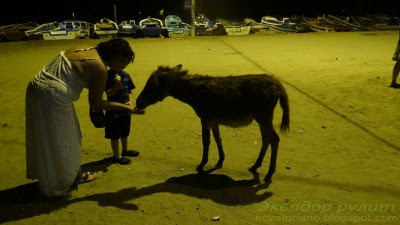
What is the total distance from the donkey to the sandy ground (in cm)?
55

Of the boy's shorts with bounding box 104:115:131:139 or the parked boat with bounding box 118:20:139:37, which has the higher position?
the parked boat with bounding box 118:20:139:37

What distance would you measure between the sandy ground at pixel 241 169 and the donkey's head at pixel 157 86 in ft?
3.14

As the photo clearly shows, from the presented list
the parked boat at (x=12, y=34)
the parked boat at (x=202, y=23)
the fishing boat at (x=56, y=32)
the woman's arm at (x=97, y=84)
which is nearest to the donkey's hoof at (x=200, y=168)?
the woman's arm at (x=97, y=84)

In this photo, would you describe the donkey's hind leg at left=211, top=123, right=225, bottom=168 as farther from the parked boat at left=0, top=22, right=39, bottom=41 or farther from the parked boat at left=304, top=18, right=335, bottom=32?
the parked boat at left=304, top=18, right=335, bottom=32

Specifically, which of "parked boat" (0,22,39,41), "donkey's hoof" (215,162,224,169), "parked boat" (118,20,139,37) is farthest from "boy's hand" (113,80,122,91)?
"parked boat" (0,22,39,41)

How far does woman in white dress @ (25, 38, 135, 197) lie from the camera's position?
3369 millimetres

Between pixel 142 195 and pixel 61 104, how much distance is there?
141 cm

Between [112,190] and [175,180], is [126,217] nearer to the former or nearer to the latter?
[112,190]

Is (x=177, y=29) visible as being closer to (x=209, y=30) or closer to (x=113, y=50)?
(x=209, y=30)

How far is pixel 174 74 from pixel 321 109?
365 cm

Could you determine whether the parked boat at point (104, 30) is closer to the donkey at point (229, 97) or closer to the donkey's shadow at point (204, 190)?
the donkey at point (229, 97)

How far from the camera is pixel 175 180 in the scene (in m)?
4.27

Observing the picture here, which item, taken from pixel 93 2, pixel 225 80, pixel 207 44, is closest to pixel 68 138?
pixel 225 80

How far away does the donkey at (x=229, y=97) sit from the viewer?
3977 millimetres
